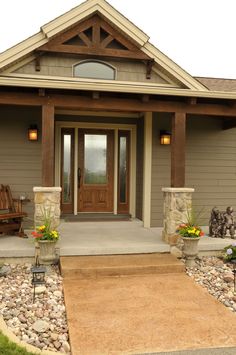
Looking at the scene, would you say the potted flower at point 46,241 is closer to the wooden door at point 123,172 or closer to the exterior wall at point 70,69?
the wooden door at point 123,172

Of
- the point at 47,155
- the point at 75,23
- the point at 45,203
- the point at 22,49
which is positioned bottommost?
the point at 45,203

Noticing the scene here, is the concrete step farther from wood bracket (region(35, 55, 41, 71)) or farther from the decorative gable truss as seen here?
the decorative gable truss

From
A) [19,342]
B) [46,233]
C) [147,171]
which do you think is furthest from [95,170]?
[19,342]

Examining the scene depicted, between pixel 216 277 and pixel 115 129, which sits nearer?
pixel 216 277

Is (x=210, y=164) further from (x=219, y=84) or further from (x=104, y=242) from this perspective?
(x=104, y=242)

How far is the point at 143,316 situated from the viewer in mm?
3209

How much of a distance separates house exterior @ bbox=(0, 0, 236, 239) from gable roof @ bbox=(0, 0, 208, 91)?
0.02 m

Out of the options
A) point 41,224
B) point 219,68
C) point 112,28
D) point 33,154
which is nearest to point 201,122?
point 112,28

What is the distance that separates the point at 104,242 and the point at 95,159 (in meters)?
2.61

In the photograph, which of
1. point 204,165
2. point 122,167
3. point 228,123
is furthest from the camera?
point 122,167

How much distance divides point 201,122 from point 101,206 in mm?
2966

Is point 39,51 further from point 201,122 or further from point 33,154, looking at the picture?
point 201,122

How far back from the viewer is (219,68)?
36.5 metres

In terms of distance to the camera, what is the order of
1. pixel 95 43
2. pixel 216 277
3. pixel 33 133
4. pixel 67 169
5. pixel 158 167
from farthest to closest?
1. pixel 67 169
2. pixel 158 167
3. pixel 95 43
4. pixel 33 133
5. pixel 216 277
